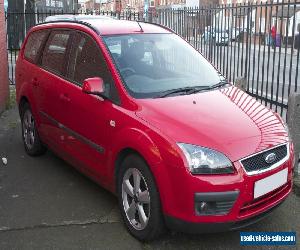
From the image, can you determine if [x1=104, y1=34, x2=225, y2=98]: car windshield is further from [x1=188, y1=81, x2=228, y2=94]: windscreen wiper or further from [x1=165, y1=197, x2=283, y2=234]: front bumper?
[x1=165, y1=197, x2=283, y2=234]: front bumper

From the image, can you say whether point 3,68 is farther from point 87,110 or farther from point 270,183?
point 270,183

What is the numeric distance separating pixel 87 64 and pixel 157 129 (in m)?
1.45

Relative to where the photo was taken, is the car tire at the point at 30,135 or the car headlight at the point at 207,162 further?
the car tire at the point at 30,135

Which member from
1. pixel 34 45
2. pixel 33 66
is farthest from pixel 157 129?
pixel 34 45

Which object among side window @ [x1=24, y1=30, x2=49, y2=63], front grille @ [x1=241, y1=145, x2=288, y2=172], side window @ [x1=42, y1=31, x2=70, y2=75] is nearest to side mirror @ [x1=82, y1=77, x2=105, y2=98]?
side window @ [x1=42, y1=31, x2=70, y2=75]

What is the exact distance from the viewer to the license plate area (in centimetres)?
354

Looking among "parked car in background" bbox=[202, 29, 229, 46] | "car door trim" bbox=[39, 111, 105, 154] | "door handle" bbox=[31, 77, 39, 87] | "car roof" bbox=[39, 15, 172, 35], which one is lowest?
"car door trim" bbox=[39, 111, 105, 154]

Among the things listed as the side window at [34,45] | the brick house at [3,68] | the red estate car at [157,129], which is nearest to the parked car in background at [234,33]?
the red estate car at [157,129]

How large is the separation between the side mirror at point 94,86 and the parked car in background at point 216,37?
4261 millimetres

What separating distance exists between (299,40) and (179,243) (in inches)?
133

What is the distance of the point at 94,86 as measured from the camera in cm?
417

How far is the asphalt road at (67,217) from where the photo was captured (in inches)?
154

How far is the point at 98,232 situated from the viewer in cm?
411

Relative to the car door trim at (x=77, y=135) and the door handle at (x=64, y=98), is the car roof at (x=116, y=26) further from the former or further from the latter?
the car door trim at (x=77, y=135)
